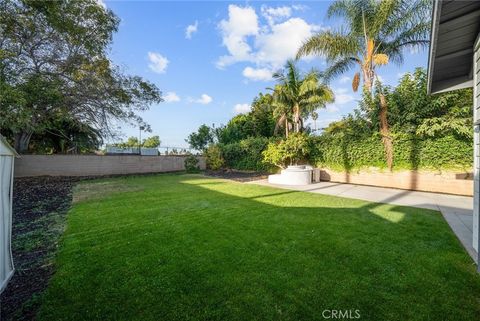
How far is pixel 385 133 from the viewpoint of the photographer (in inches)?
375

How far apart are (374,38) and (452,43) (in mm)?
7903

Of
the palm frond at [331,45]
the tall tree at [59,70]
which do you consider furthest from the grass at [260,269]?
the palm frond at [331,45]

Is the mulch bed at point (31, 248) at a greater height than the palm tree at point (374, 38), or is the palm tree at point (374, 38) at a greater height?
the palm tree at point (374, 38)

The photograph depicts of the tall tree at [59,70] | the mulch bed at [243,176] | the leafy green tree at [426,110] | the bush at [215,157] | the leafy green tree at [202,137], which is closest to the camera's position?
the leafy green tree at [426,110]

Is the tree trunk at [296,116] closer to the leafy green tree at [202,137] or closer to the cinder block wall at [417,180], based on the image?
the cinder block wall at [417,180]

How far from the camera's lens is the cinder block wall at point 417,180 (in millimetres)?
7937

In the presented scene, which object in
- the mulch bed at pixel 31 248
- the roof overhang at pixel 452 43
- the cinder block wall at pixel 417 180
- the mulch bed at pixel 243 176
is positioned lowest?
the mulch bed at pixel 31 248

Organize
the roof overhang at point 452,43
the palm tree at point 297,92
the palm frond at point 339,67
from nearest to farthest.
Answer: the roof overhang at point 452,43, the palm frond at point 339,67, the palm tree at point 297,92

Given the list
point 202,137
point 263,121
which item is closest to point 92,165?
point 263,121

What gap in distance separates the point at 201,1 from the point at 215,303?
1023 cm

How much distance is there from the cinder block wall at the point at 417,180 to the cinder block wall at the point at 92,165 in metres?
12.5

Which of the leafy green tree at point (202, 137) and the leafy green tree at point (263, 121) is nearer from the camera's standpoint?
the leafy green tree at point (263, 121)

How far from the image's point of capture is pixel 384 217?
500cm

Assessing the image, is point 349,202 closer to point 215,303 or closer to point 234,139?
point 215,303
